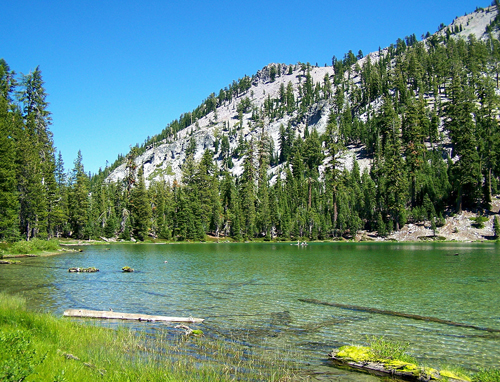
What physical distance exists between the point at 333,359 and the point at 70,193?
10196 cm

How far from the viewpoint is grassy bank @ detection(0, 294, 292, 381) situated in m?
7.26

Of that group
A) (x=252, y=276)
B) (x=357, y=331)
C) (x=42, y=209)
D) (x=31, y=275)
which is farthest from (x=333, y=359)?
(x=42, y=209)

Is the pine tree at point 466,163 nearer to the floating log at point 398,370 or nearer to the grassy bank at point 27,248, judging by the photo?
the floating log at point 398,370

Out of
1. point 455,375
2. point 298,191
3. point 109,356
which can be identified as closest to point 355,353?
point 455,375

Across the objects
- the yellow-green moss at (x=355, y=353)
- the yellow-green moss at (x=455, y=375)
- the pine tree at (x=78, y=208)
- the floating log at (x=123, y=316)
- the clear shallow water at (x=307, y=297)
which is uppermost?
the pine tree at (x=78, y=208)

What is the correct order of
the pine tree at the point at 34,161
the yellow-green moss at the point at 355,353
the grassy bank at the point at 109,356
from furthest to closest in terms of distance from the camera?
the pine tree at the point at 34,161
the yellow-green moss at the point at 355,353
the grassy bank at the point at 109,356

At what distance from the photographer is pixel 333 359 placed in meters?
11.6

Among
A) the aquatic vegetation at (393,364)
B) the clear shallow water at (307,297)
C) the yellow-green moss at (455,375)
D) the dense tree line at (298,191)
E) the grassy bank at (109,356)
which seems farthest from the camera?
the dense tree line at (298,191)

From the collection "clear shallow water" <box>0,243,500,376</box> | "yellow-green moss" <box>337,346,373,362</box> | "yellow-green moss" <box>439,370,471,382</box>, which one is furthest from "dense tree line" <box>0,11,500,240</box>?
"yellow-green moss" <box>439,370,471,382</box>

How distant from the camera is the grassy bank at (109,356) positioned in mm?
7262

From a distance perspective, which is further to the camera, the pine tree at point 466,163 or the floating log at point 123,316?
the pine tree at point 466,163

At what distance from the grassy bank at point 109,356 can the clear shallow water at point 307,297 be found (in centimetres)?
204

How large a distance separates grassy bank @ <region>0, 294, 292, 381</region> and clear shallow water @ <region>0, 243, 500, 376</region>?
2036 millimetres

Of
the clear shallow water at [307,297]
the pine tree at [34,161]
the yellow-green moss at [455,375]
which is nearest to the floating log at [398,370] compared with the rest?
the yellow-green moss at [455,375]
